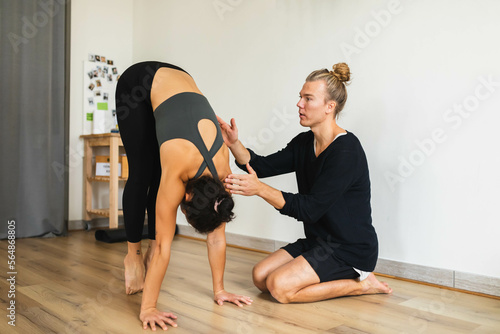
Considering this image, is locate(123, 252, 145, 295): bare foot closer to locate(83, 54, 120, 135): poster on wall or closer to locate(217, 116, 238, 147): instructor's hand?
locate(217, 116, 238, 147): instructor's hand

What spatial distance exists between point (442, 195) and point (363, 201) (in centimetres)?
49

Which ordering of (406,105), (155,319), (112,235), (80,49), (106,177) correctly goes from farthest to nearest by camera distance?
(80,49) < (106,177) < (112,235) < (406,105) < (155,319)

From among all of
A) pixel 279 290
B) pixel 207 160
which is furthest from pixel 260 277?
pixel 207 160

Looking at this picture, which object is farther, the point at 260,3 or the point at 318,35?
the point at 260,3

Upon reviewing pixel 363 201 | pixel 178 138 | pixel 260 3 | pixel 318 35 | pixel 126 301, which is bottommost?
pixel 126 301

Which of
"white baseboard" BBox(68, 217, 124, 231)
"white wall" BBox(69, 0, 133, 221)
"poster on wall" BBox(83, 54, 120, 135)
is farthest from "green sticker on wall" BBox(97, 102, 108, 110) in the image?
"white baseboard" BBox(68, 217, 124, 231)

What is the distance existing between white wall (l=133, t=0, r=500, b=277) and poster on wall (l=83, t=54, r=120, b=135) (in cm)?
146

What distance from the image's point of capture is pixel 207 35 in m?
3.52

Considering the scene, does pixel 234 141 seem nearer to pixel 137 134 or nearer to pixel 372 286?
pixel 137 134

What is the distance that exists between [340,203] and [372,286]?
419mm

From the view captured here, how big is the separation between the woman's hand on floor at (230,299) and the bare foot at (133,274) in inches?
14.4

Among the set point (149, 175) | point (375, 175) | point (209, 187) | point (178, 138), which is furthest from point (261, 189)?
point (375, 175)

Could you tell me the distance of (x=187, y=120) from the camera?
1625 millimetres

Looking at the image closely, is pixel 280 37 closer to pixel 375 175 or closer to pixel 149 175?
pixel 375 175
